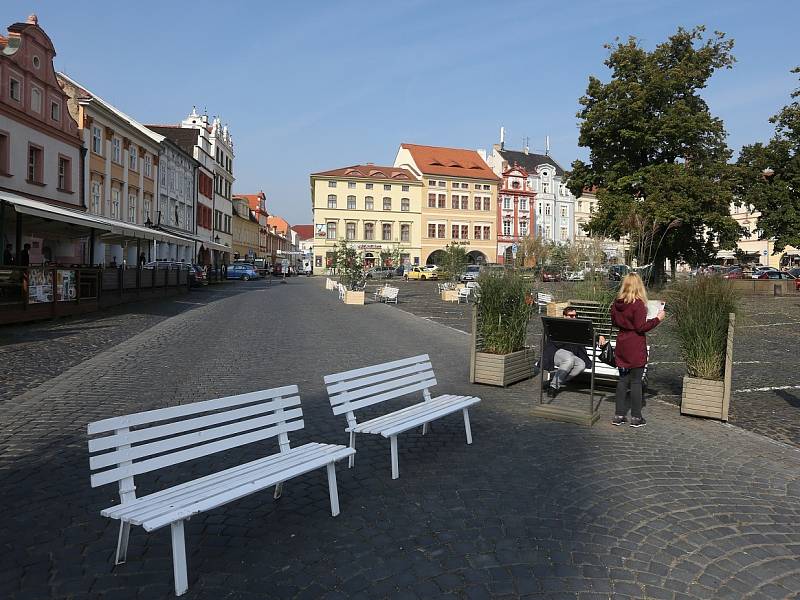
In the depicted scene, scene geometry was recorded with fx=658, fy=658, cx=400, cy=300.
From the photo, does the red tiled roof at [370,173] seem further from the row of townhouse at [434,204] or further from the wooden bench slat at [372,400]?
the wooden bench slat at [372,400]

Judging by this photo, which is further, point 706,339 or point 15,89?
point 15,89

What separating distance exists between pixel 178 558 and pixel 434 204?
8286cm

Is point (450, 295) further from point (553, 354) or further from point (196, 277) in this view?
point (553, 354)

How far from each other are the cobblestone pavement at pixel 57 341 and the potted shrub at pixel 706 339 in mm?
7940

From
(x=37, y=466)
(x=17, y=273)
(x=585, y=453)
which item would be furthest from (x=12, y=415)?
(x=17, y=273)

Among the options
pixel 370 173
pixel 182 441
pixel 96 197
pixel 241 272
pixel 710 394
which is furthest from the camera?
pixel 370 173

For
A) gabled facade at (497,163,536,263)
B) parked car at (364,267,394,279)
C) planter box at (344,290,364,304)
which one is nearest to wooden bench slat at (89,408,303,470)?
planter box at (344,290,364,304)

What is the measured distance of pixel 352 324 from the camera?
18906 millimetres

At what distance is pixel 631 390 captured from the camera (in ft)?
22.7

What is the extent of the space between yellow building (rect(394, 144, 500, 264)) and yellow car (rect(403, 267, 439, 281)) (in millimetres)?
16118

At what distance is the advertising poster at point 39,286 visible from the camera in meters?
16.8

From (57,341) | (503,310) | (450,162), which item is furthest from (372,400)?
(450,162)

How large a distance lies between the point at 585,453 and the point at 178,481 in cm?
344

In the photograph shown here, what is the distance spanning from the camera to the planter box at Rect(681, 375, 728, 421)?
7.22 meters
